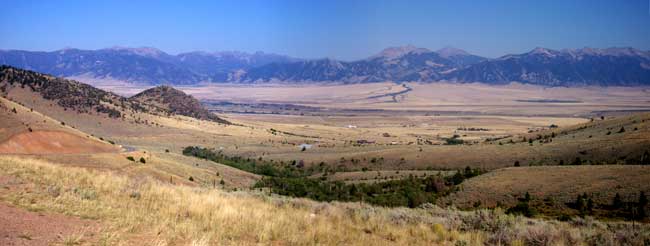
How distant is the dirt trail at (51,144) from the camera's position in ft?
135

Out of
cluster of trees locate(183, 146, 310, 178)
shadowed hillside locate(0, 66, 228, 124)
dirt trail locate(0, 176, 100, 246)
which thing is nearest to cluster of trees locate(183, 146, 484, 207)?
cluster of trees locate(183, 146, 310, 178)

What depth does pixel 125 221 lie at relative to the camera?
960cm

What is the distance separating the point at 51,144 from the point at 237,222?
40.7 metres

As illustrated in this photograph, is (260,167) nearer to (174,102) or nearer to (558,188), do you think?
(558,188)

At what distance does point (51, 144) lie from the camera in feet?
148

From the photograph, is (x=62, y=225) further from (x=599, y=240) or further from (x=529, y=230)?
(x=599, y=240)

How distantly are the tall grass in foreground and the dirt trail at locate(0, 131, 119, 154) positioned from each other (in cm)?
2993

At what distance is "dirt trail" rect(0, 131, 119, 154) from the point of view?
135 ft

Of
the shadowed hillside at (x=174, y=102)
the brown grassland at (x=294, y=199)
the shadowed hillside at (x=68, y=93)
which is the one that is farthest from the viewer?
the shadowed hillside at (x=174, y=102)

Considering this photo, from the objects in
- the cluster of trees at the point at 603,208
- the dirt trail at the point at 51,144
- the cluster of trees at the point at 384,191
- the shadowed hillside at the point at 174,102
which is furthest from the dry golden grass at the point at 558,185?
the shadowed hillside at the point at 174,102

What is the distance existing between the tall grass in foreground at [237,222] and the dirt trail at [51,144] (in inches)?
1178

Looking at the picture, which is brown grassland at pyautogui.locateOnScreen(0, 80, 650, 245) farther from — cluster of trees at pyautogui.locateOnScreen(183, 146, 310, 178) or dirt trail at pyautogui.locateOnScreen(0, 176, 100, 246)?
cluster of trees at pyautogui.locateOnScreen(183, 146, 310, 178)

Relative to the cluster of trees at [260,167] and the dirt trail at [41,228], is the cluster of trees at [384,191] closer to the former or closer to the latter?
the cluster of trees at [260,167]

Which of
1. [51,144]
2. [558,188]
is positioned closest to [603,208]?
[558,188]
